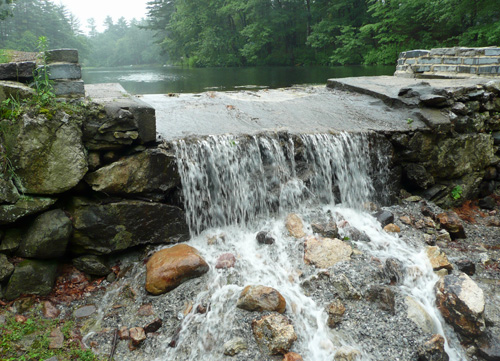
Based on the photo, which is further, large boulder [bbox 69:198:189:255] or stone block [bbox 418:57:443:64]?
stone block [bbox 418:57:443:64]

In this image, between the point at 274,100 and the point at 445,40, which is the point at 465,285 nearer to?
the point at 274,100

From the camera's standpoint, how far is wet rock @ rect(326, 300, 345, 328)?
3373mm

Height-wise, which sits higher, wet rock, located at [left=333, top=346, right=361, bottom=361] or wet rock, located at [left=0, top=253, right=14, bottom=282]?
wet rock, located at [left=0, top=253, right=14, bottom=282]

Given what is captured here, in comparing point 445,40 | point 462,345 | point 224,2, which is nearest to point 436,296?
point 462,345

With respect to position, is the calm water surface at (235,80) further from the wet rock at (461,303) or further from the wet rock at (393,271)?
the wet rock at (461,303)

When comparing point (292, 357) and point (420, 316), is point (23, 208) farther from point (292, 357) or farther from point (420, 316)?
point (420, 316)

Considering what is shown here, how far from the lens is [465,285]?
361 cm

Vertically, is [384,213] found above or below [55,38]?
below

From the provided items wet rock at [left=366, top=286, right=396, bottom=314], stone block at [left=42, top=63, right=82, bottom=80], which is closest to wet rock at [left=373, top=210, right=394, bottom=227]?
wet rock at [left=366, top=286, right=396, bottom=314]

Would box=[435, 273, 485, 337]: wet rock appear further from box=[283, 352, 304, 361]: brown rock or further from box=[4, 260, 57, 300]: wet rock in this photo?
box=[4, 260, 57, 300]: wet rock

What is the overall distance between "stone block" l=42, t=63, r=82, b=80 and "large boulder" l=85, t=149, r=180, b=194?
1.22m

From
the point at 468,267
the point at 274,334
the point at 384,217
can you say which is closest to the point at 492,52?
the point at 384,217

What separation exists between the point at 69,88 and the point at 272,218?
124 inches

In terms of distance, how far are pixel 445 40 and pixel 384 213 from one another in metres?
18.9
